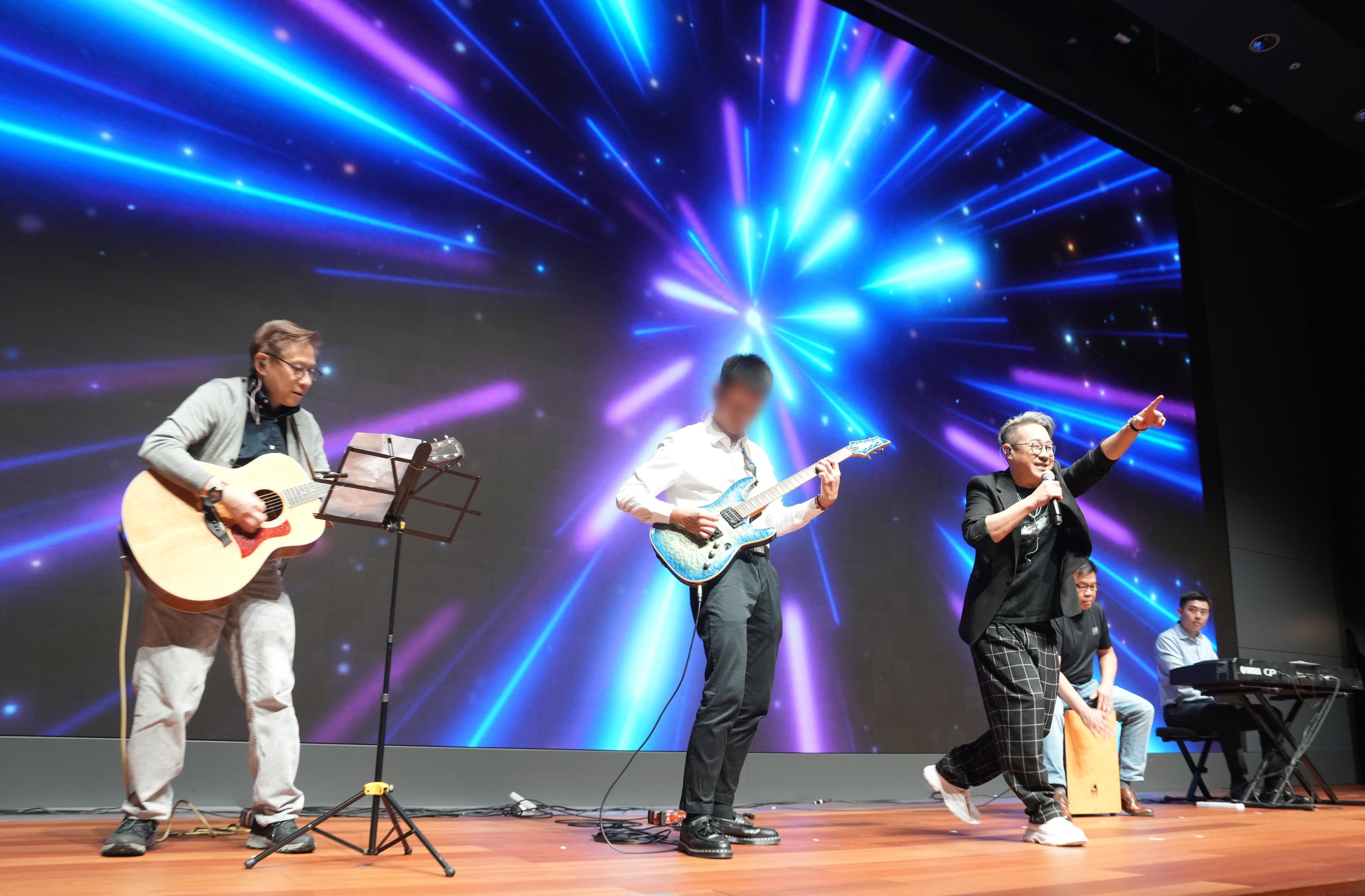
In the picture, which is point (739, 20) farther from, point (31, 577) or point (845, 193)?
point (31, 577)

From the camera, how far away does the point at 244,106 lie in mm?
3877

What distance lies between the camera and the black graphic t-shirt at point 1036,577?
306cm

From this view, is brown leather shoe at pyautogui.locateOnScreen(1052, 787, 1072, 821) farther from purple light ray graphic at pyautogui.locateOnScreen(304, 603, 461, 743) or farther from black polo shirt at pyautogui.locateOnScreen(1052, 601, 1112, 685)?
purple light ray graphic at pyautogui.locateOnScreen(304, 603, 461, 743)

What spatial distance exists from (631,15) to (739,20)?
74 cm

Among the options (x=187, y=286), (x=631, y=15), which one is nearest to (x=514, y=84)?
(x=631, y=15)

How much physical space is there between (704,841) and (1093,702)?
9.25 ft

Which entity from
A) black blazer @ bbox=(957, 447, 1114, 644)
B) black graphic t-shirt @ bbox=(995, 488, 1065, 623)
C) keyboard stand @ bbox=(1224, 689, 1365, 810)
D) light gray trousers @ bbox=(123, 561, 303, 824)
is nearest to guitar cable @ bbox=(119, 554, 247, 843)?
light gray trousers @ bbox=(123, 561, 303, 824)

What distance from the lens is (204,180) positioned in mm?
3734

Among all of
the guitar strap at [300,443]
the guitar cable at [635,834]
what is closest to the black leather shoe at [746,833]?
the guitar cable at [635,834]

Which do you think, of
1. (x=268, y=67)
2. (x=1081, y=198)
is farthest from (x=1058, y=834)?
(x=1081, y=198)

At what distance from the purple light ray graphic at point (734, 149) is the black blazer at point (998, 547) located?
2.56 m

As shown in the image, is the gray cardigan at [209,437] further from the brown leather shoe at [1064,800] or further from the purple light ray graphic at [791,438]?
the brown leather shoe at [1064,800]

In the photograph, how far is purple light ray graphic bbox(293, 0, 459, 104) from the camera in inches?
163

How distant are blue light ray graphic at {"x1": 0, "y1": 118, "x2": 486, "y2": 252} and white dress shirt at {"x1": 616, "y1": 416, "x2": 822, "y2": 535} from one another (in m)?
1.84
